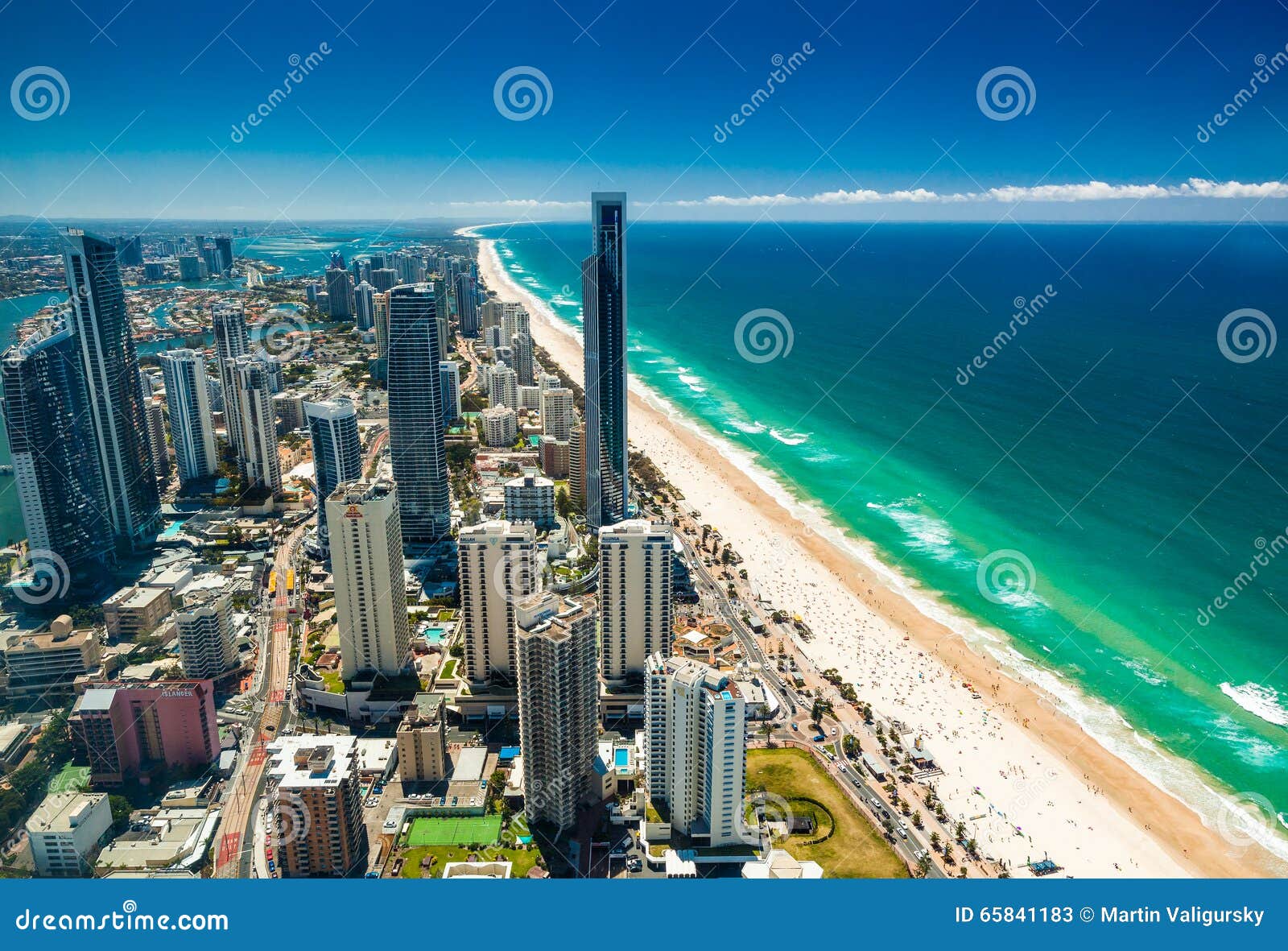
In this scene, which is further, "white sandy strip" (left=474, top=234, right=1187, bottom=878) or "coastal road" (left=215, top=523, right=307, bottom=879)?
"white sandy strip" (left=474, top=234, right=1187, bottom=878)

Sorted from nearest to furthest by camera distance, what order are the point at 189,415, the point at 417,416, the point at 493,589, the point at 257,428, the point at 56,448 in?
1. the point at 493,589
2. the point at 56,448
3. the point at 417,416
4. the point at 257,428
5. the point at 189,415

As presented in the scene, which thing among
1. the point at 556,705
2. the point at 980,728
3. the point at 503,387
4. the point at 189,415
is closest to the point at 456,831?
the point at 556,705

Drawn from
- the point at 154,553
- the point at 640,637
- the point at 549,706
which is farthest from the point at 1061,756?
the point at 154,553

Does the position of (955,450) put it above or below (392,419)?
below

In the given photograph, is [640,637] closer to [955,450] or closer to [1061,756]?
[1061,756]

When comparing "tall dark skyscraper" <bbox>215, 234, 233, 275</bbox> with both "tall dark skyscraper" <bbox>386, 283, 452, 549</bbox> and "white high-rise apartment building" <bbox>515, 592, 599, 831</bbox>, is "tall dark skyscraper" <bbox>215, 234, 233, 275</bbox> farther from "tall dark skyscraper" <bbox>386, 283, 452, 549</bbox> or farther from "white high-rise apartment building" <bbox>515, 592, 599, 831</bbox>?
"white high-rise apartment building" <bbox>515, 592, 599, 831</bbox>

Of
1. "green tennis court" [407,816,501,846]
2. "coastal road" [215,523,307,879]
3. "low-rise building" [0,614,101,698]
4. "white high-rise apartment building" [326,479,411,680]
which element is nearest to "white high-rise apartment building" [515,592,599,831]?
"green tennis court" [407,816,501,846]

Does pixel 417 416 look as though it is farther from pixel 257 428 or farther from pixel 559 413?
pixel 559 413
